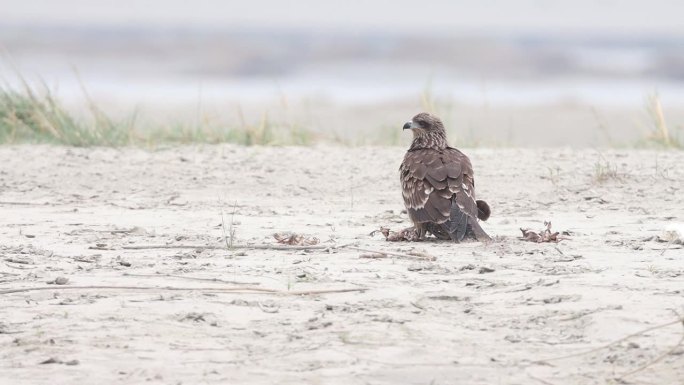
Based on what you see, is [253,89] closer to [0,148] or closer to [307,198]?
[0,148]

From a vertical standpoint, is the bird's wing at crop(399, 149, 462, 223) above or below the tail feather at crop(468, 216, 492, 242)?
above

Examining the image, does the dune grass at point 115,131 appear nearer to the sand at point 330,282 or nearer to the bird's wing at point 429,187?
the sand at point 330,282

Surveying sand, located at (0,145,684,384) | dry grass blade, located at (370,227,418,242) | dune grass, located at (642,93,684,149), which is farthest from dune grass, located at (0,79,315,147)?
dry grass blade, located at (370,227,418,242)

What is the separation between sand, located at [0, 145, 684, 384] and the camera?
5.21 meters

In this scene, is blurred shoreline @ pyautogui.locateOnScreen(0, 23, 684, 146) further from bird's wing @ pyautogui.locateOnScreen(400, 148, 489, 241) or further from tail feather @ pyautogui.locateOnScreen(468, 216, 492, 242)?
tail feather @ pyautogui.locateOnScreen(468, 216, 492, 242)

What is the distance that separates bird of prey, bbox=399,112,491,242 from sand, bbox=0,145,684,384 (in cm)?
13

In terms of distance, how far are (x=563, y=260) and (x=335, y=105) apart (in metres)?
14.0

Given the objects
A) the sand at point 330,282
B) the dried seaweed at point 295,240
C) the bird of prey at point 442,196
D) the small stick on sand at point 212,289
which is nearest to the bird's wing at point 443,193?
the bird of prey at point 442,196

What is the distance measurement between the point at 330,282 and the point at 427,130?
263cm

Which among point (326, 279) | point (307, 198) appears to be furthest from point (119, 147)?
point (326, 279)

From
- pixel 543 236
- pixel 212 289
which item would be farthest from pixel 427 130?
pixel 212 289

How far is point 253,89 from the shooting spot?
25.4 metres

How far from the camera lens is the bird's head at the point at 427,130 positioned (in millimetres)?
8742

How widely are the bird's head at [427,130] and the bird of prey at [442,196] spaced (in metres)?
0.58
